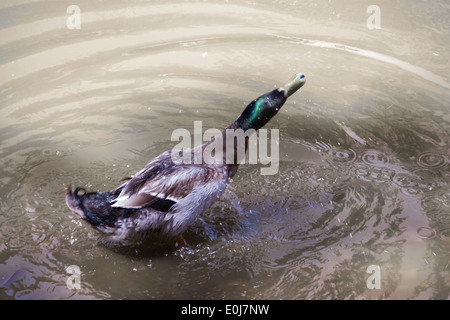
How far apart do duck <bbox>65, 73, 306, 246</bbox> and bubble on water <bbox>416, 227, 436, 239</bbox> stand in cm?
150

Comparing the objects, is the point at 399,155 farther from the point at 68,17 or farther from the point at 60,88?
the point at 68,17

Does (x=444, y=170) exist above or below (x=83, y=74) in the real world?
below

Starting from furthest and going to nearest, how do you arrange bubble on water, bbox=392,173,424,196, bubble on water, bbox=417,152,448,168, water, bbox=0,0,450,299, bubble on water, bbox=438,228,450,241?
1. bubble on water, bbox=417,152,448,168
2. bubble on water, bbox=392,173,424,196
3. bubble on water, bbox=438,228,450,241
4. water, bbox=0,0,450,299

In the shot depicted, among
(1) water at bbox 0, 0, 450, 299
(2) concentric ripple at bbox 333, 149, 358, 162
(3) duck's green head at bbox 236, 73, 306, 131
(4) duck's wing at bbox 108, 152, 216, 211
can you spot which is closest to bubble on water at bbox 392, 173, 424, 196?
(1) water at bbox 0, 0, 450, 299

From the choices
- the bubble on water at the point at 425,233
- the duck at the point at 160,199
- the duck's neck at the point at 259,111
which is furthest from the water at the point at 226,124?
the duck's neck at the point at 259,111

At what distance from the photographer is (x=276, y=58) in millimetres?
6609

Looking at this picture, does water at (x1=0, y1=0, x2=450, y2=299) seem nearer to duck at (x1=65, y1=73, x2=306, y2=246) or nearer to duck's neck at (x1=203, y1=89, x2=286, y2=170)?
duck at (x1=65, y1=73, x2=306, y2=246)

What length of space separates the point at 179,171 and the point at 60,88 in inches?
104

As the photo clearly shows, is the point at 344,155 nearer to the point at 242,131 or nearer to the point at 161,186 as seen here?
the point at 242,131

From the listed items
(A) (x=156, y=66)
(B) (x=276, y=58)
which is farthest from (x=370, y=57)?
(A) (x=156, y=66)

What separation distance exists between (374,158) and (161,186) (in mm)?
2198

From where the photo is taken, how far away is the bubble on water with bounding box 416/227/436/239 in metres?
4.14

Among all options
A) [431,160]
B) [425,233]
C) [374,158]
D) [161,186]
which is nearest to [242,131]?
[161,186]

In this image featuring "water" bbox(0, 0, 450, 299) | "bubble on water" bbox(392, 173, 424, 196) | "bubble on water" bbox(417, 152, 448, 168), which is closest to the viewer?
"water" bbox(0, 0, 450, 299)
